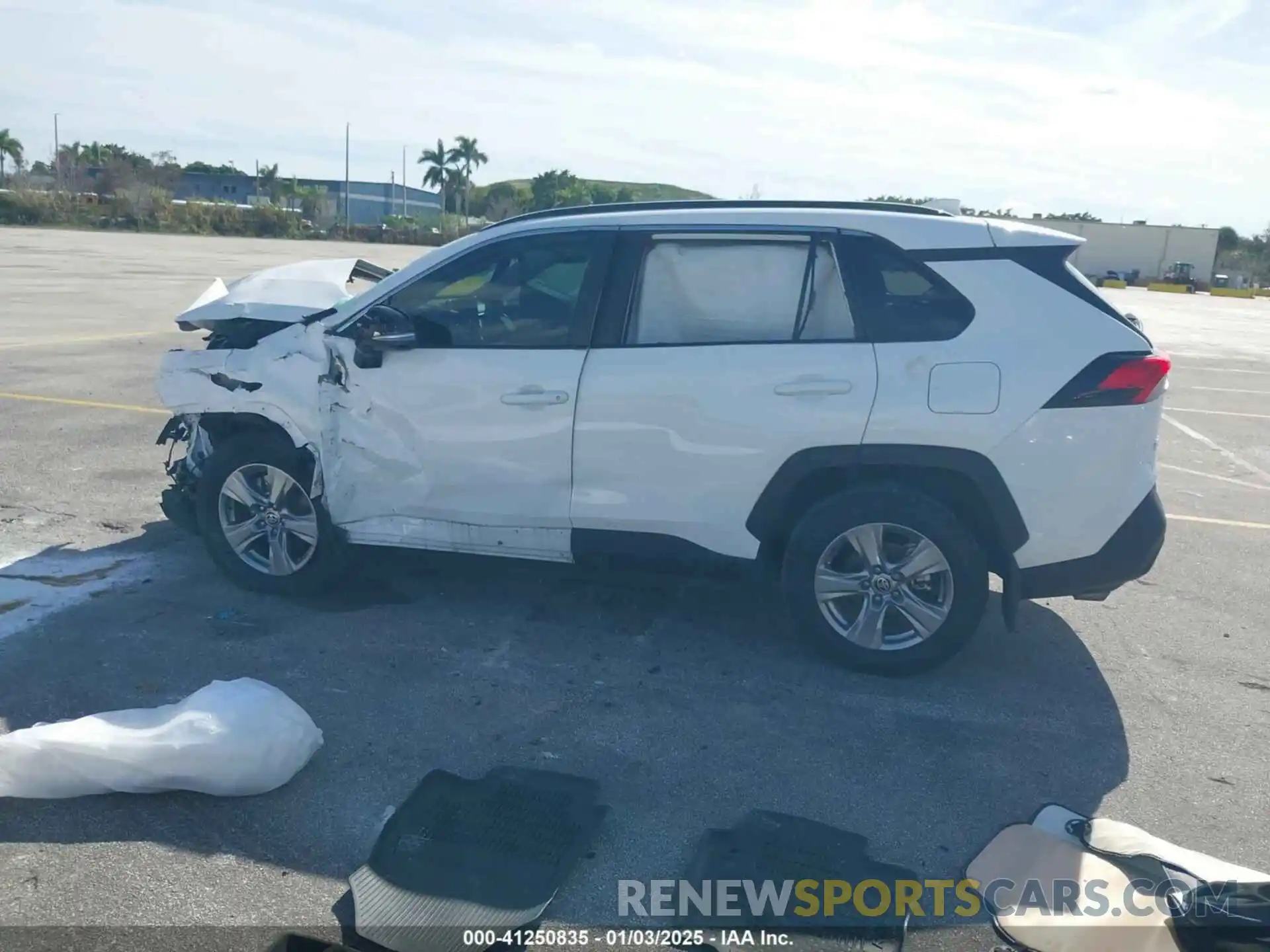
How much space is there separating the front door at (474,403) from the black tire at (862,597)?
42.5 inches

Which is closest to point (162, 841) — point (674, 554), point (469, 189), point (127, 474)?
point (674, 554)

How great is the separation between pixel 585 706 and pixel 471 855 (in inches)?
44.3

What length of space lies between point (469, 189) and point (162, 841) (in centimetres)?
10012

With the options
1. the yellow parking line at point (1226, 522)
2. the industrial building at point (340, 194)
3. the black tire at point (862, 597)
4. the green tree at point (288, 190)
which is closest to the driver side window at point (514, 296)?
the black tire at point (862, 597)

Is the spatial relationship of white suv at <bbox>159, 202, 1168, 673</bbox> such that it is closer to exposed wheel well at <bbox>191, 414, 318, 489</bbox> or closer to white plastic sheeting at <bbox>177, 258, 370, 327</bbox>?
exposed wheel well at <bbox>191, 414, 318, 489</bbox>

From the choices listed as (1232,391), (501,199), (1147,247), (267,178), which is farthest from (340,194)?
(1232,391)

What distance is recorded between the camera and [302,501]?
5.27m

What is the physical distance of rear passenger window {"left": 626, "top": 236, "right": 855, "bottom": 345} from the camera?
4668 millimetres

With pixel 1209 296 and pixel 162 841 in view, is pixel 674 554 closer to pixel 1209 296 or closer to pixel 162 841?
pixel 162 841

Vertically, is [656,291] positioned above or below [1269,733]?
above

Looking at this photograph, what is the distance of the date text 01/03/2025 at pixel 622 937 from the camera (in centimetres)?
298

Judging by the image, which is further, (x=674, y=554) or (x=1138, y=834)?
(x=674, y=554)

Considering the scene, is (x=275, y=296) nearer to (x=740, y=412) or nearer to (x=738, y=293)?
(x=738, y=293)

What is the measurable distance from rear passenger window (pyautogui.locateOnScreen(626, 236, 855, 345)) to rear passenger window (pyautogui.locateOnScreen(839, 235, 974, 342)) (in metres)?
0.09
